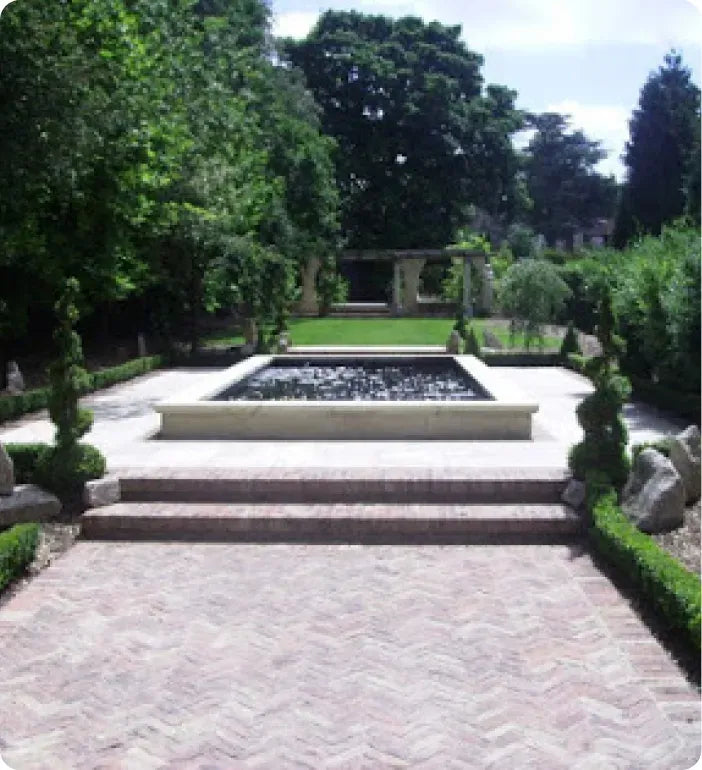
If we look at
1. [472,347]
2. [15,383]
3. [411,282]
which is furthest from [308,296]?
[15,383]

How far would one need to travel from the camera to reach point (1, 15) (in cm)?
1118

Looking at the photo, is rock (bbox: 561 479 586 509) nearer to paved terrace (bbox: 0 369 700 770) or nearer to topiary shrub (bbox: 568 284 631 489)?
topiary shrub (bbox: 568 284 631 489)

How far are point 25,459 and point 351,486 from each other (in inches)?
146

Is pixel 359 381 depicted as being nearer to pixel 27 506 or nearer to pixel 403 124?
pixel 27 506

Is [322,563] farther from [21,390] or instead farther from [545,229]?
[545,229]

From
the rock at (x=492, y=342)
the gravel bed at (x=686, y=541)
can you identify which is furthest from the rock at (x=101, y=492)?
the rock at (x=492, y=342)

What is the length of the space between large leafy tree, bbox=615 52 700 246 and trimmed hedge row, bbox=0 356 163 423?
25694 millimetres

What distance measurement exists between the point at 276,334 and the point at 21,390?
9040 mm

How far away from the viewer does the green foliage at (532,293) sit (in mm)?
22422

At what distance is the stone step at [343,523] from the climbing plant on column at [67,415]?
1.73 ft

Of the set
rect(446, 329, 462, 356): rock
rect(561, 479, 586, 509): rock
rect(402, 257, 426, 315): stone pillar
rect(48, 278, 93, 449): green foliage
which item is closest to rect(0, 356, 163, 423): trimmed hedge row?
rect(48, 278, 93, 449): green foliage

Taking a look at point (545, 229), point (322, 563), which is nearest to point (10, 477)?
point (322, 563)

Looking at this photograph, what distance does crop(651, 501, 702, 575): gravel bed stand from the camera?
23.6ft

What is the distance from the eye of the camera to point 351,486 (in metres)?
9.01
